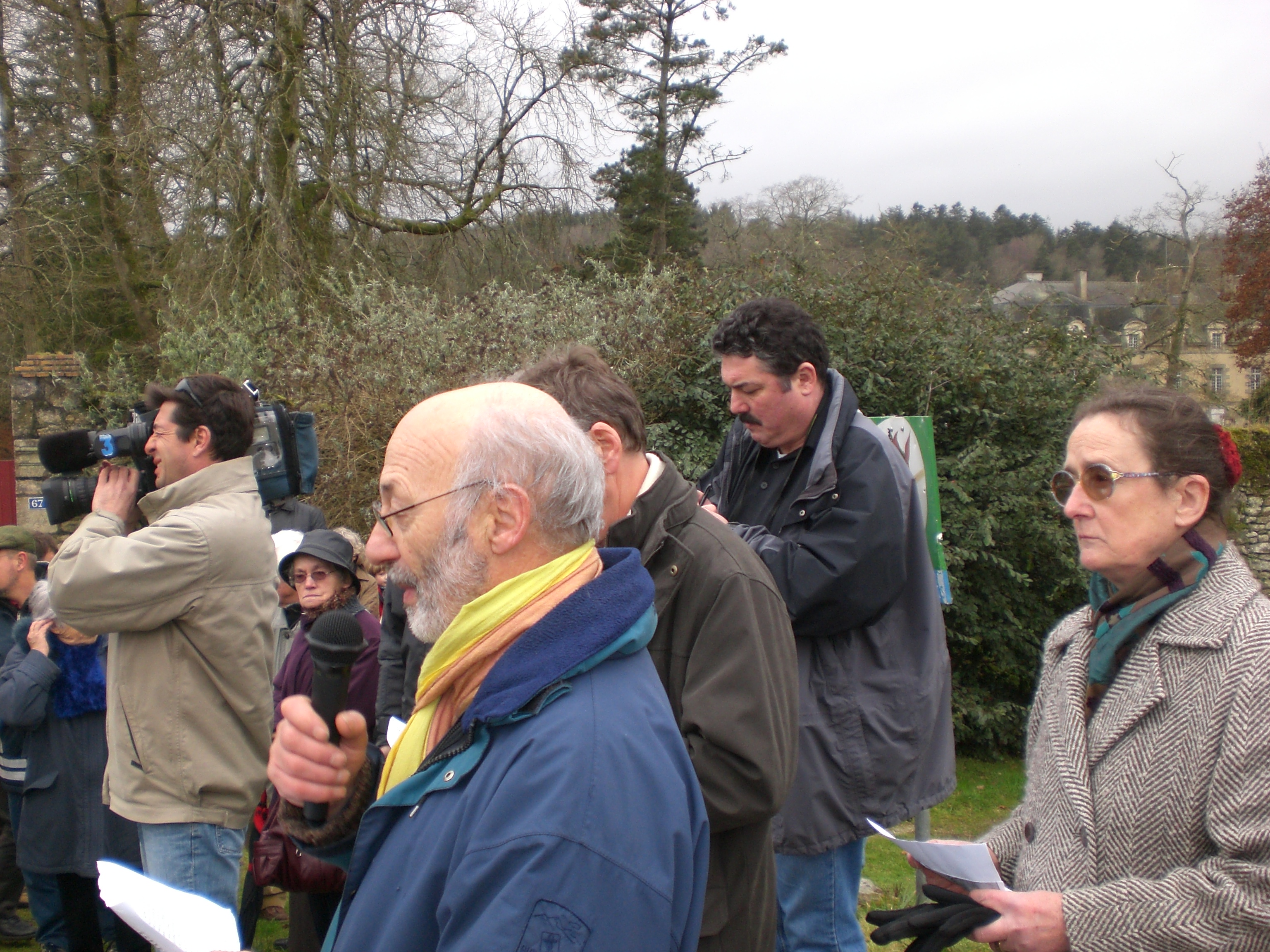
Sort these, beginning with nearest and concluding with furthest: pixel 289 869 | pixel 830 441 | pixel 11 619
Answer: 1. pixel 289 869
2. pixel 830 441
3. pixel 11 619

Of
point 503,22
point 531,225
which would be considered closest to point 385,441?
point 531,225

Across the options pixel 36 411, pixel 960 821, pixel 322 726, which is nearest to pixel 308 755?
pixel 322 726

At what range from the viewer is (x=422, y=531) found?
143 centimetres

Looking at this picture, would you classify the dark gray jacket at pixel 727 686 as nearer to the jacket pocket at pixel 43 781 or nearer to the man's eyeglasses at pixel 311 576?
the man's eyeglasses at pixel 311 576

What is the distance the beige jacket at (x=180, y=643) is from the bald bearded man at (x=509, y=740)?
1458 millimetres

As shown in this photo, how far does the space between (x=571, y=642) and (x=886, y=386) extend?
6.37 meters

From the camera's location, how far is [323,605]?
346 centimetres

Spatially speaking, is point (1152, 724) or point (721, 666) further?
point (721, 666)

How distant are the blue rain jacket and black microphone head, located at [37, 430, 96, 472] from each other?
226cm

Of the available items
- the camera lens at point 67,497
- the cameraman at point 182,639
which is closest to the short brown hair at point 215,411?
the cameraman at point 182,639

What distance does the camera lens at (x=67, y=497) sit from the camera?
9.80 ft

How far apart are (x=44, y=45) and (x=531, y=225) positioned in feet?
23.8

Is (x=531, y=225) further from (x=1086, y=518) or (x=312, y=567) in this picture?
(x=1086, y=518)

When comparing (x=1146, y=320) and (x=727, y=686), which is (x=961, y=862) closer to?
(x=727, y=686)
